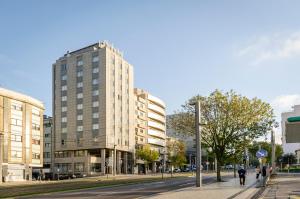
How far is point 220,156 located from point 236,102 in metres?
6.22

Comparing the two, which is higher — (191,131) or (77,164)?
(191,131)

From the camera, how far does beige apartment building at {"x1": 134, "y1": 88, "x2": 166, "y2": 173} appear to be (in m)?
143

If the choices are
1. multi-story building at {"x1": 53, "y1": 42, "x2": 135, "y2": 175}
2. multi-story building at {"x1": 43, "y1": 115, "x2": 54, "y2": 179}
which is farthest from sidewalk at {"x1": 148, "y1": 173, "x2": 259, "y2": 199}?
multi-story building at {"x1": 43, "y1": 115, "x2": 54, "y2": 179}

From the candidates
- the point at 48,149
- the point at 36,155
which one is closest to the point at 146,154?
A: the point at 48,149

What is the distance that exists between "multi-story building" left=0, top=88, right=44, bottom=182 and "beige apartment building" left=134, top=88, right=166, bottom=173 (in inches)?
1884

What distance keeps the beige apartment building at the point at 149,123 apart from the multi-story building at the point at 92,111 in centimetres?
973

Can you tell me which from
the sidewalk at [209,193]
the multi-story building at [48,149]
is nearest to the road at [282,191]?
the sidewalk at [209,193]

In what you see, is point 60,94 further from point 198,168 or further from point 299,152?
point 198,168

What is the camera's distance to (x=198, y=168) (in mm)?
33094

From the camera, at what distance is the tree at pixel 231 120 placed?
48.9 meters

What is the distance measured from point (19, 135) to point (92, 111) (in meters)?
36.4

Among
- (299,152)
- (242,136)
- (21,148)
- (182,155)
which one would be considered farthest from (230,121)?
(299,152)

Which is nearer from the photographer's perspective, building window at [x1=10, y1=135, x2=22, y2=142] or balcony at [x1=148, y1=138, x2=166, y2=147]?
building window at [x1=10, y1=135, x2=22, y2=142]

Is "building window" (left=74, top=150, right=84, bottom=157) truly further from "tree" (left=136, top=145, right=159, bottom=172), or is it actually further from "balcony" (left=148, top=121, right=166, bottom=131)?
"balcony" (left=148, top=121, right=166, bottom=131)
